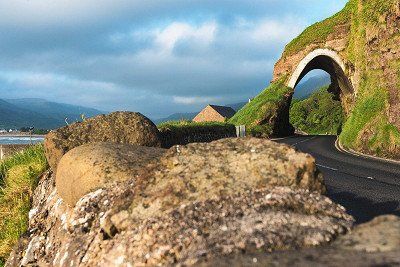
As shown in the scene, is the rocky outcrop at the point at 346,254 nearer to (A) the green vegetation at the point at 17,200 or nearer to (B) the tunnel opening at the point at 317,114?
(A) the green vegetation at the point at 17,200

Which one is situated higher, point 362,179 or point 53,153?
point 53,153

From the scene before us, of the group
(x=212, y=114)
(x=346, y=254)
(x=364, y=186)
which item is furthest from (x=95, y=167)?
(x=212, y=114)

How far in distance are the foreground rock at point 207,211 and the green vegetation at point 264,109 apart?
3725cm

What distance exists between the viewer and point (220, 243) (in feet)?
11.1

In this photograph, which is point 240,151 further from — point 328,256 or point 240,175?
point 328,256

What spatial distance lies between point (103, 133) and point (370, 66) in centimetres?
2549

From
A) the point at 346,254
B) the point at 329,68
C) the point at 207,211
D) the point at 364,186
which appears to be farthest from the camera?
the point at 329,68

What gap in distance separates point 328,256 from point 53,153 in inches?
263

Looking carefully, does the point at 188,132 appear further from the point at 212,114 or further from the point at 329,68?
the point at 212,114

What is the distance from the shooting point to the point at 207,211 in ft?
13.0

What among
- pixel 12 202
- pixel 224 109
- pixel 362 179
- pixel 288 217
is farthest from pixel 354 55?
pixel 224 109

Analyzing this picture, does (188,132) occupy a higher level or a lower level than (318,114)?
higher

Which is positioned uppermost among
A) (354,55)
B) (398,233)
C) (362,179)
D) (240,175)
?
(354,55)

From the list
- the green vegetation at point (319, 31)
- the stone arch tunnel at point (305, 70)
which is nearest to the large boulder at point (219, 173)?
the stone arch tunnel at point (305, 70)
